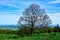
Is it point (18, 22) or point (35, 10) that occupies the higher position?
point (35, 10)

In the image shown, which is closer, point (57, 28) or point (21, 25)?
point (57, 28)

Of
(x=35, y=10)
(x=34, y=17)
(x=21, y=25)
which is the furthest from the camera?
(x=21, y=25)

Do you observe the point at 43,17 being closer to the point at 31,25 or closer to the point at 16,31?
the point at 31,25

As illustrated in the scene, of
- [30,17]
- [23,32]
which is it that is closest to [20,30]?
[23,32]

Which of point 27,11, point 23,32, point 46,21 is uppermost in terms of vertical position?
point 27,11

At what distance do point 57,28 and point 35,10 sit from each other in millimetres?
1970

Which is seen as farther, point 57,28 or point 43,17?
point 43,17

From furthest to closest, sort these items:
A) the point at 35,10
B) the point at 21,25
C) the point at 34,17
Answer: the point at 21,25 → the point at 34,17 → the point at 35,10

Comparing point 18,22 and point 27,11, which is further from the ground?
point 27,11

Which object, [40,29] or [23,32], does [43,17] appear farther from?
[23,32]

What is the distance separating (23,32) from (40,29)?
1.37 meters

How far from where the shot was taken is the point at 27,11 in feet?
37.8

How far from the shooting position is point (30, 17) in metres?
12.4

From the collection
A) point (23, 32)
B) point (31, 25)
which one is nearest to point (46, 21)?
point (31, 25)
